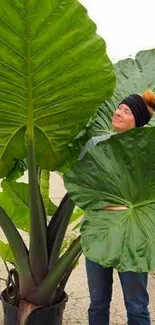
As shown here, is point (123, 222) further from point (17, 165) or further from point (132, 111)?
point (17, 165)

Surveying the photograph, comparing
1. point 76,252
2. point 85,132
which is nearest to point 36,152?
point 85,132

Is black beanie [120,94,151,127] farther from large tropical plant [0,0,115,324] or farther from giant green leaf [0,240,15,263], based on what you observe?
giant green leaf [0,240,15,263]

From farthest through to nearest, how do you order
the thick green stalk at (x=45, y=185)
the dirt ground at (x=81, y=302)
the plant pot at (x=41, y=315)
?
the dirt ground at (x=81, y=302), the thick green stalk at (x=45, y=185), the plant pot at (x=41, y=315)

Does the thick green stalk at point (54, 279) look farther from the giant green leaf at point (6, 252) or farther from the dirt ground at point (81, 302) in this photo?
the dirt ground at point (81, 302)

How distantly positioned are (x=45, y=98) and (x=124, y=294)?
0.71 m

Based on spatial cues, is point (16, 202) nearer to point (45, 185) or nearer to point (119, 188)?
point (45, 185)

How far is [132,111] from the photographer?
64.0 inches

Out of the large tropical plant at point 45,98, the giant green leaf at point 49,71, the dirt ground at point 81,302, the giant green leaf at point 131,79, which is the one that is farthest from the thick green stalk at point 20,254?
the giant green leaf at point 131,79

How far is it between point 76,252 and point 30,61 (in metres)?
0.66

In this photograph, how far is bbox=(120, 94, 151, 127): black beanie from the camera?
1633 mm

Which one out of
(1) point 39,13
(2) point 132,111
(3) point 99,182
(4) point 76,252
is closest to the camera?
(1) point 39,13

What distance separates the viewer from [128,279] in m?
1.72

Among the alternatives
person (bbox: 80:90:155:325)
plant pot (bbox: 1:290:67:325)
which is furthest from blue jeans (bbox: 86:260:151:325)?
plant pot (bbox: 1:290:67:325)

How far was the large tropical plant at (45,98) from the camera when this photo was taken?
1.32 meters
